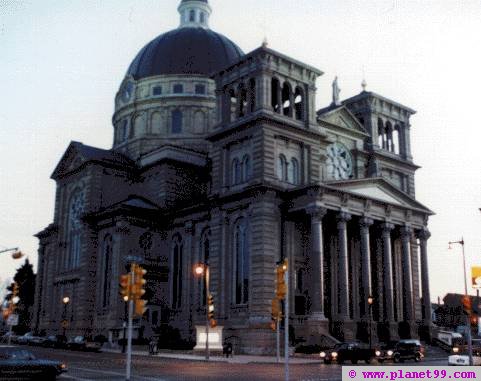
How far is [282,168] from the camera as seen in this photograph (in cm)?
5731

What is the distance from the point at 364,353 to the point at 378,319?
19846 millimetres

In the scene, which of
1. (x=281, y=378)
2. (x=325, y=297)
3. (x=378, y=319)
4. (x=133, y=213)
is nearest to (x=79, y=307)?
(x=133, y=213)

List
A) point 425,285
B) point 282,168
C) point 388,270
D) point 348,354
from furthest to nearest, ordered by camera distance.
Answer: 1. point 425,285
2. point 388,270
3. point 282,168
4. point 348,354

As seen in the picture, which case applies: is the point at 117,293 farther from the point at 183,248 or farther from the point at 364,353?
the point at 364,353

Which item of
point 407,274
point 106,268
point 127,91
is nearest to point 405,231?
point 407,274

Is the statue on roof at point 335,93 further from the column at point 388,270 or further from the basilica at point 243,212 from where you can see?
the column at point 388,270

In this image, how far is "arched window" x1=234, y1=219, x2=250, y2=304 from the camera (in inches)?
2157

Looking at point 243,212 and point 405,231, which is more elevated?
point 243,212

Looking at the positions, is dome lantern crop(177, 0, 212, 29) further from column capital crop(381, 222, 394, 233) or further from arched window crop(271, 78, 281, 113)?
column capital crop(381, 222, 394, 233)

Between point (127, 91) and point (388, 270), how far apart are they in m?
44.0

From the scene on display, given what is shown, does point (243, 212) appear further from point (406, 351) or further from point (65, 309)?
point (65, 309)

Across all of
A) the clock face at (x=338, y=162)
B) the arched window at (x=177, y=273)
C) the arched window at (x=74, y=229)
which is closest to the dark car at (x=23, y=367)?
the arched window at (x=177, y=273)

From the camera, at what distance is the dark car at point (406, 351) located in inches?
1705

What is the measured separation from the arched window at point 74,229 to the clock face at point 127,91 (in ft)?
51.4
